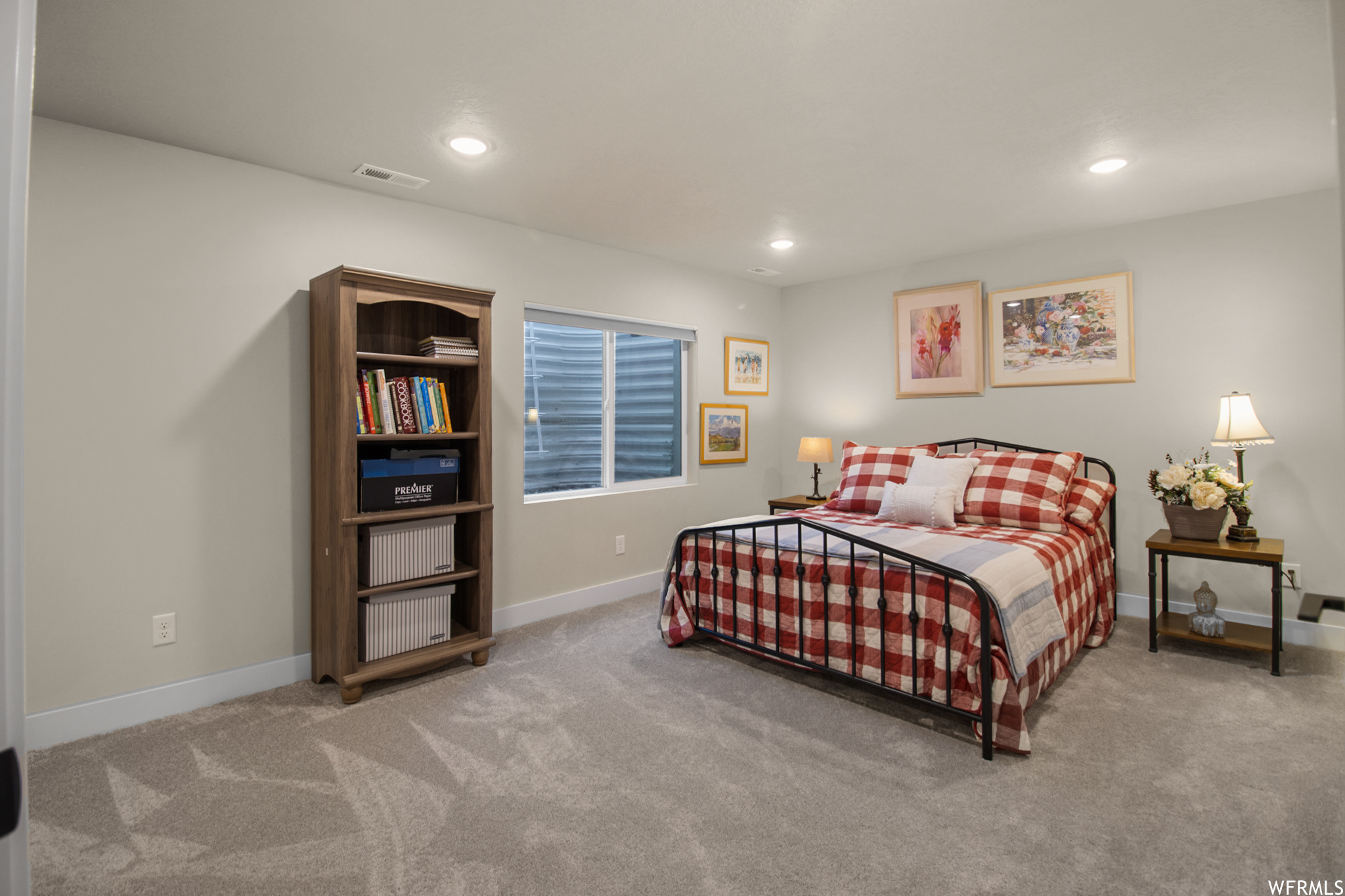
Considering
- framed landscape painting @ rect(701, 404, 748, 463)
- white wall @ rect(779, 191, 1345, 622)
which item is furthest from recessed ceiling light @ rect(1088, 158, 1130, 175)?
framed landscape painting @ rect(701, 404, 748, 463)

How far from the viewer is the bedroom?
1959mm

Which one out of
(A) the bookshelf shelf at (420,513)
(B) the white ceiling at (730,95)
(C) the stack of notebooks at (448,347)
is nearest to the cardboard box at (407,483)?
(A) the bookshelf shelf at (420,513)

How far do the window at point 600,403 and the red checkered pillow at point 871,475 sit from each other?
4.02 feet

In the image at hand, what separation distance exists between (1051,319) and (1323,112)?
1700 millimetres

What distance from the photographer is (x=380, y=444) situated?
3148 mm

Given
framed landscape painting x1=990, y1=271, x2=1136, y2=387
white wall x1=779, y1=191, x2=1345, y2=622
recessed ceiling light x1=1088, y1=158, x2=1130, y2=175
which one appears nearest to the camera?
recessed ceiling light x1=1088, y1=158, x2=1130, y2=175

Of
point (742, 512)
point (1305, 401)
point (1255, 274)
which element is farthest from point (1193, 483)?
point (742, 512)

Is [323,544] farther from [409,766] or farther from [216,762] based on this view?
[409,766]

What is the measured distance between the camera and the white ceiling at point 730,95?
184 cm

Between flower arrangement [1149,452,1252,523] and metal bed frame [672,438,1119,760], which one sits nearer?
metal bed frame [672,438,1119,760]

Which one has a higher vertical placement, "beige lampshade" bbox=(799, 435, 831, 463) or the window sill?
"beige lampshade" bbox=(799, 435, 831, 463)

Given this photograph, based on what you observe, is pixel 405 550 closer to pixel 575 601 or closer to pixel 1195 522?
pixel 575 601

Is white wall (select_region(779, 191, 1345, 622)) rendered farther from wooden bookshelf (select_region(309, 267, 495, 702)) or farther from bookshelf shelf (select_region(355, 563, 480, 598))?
bookshelf shelf (select_region(355, 563, 480, 598))

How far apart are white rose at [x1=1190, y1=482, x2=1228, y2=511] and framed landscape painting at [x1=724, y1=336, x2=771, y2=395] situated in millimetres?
2873
